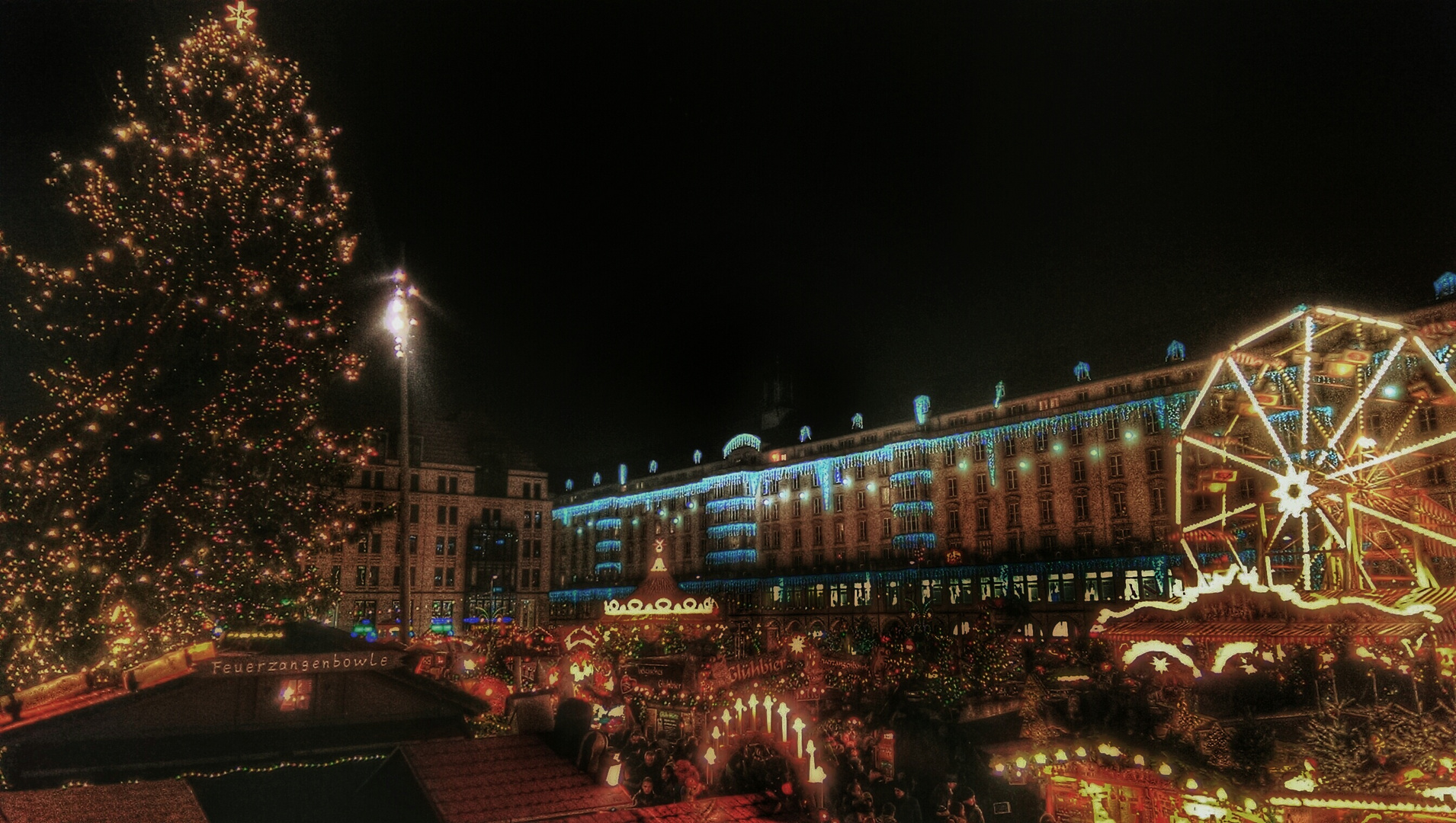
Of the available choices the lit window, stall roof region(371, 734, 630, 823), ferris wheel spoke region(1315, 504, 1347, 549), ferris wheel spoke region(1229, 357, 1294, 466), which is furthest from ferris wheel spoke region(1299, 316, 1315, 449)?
the lit window

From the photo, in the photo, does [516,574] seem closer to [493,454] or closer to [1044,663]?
[493,454]

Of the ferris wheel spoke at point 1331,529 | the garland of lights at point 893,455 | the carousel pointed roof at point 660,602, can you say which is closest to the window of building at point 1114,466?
the garland of lights at point 893,455

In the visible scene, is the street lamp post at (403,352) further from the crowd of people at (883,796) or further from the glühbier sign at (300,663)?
the crowd of people at (883,796)

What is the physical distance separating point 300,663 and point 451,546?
56541mm

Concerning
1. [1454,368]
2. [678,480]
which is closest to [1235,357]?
[1454,368]

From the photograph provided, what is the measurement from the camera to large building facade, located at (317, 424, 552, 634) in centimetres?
6344

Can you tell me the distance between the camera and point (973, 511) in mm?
59531

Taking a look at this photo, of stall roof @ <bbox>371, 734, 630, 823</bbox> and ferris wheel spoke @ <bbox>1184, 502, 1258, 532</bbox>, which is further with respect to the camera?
ferris wheel spoke @ <bbox>1184, 502, 1258, 532</bbox>

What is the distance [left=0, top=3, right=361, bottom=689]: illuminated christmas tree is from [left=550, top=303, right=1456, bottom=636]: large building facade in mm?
27080

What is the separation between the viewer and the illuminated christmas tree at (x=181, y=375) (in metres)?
14.3

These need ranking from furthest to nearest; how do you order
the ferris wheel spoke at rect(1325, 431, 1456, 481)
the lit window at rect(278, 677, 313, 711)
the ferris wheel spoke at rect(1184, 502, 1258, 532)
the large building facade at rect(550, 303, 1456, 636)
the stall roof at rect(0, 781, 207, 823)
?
the large building facade at rect(550, 303, 1456, 636), the ferris wheel spoke at rect(1184, 502, 1258, 532), the ferris wheel spoke at rect(1325, 431, 1456, 481), the lit window at rect(278, 677, 313, 711), the stall roof at rect(0, 781, 207, 823)

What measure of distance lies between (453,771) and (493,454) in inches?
2485

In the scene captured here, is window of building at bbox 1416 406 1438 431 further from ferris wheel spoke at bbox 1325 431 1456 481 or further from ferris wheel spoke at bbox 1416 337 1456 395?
ferris wheel spoke at bbox 1416 337 1456 395

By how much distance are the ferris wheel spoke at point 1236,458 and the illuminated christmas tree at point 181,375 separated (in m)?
19.4
